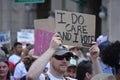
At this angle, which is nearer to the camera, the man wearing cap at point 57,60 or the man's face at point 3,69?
the man wearing cap at point 57,60

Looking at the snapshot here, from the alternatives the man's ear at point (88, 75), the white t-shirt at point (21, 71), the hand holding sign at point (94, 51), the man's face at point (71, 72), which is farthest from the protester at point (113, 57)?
the white t-shirt at point (21, 71)

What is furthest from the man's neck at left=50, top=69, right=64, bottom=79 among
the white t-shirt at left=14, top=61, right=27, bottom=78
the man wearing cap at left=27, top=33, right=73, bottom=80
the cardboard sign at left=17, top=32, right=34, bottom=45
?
the cardboard sign at left=17, top=32, right=34, bottom=45

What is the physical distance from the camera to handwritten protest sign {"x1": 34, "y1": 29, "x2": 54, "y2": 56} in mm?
5910

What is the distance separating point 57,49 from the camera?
218 inches

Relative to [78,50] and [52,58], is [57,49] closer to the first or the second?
[52,58]

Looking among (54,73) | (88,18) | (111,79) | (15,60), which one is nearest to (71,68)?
(88,18)

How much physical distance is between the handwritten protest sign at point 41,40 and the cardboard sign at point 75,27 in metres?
0.15

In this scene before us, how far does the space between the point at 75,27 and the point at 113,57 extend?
6.00ft

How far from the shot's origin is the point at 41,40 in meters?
6.03

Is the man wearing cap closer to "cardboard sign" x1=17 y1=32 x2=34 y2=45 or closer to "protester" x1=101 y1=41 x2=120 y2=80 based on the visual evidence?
"protester" x1=101 y1=41 x2=120 y2=80

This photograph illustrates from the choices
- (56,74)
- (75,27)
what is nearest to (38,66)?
(56,74)

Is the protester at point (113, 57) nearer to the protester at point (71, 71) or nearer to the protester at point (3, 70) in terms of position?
the protester at point (3, 70)

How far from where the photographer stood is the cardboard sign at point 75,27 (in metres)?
6.06

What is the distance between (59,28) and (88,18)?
42 centimetres
